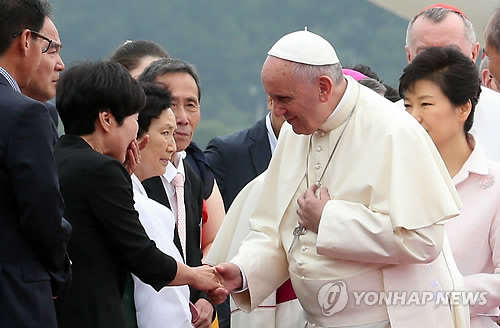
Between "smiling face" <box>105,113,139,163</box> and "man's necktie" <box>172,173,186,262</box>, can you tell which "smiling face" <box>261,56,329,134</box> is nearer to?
"smiling face" <box>105,113,139,163</box>

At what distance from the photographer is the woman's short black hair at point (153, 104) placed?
18.5 ft

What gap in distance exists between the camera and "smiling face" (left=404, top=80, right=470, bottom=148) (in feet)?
18.8

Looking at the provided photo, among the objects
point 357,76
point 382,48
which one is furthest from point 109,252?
point 382,48

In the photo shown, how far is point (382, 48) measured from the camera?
63062 millimetres

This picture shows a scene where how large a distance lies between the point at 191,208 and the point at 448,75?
1415 mm

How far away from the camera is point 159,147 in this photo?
5.59m

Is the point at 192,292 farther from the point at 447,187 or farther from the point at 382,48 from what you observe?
the point at 382,48

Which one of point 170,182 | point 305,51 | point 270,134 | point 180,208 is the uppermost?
point 305,51

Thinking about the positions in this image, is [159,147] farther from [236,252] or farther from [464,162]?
[464,162]

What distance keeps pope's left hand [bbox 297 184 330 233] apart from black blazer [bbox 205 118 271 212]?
6.25 feet

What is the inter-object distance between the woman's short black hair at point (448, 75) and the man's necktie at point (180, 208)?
1.18 m

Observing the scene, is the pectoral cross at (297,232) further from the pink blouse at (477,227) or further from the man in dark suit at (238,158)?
the man in dark suit at (238,158)

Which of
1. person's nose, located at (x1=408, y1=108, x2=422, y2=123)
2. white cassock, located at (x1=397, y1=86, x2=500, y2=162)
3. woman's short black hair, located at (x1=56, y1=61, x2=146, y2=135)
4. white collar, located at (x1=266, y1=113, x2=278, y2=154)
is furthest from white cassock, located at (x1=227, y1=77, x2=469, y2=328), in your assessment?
white collar, located at (x1=266, y1=113, x2=278, y2=154)

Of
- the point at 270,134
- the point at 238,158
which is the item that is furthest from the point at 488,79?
the point at 238,158
